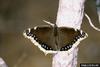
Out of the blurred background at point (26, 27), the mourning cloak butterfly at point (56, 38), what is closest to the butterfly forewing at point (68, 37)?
the mourning cloak butterfly at point (56, 38)

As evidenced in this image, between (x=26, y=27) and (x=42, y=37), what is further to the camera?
(x=26, y=27)

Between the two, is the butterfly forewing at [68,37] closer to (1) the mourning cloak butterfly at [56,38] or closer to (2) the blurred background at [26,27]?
(1) the mourning cloak butterfly at [56,38]

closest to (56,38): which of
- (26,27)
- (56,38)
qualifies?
(56,38)

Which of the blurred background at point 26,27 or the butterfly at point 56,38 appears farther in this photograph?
the blurred background at point 26,27

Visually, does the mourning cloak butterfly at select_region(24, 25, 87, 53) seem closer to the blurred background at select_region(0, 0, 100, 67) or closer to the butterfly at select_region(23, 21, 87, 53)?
the butterfly at select_region(23, 21, 87, 53)

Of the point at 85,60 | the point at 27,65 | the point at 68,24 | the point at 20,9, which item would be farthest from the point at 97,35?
the point at 68,24

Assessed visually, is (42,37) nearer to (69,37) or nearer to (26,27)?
(69,37)

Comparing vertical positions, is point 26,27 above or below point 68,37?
below
